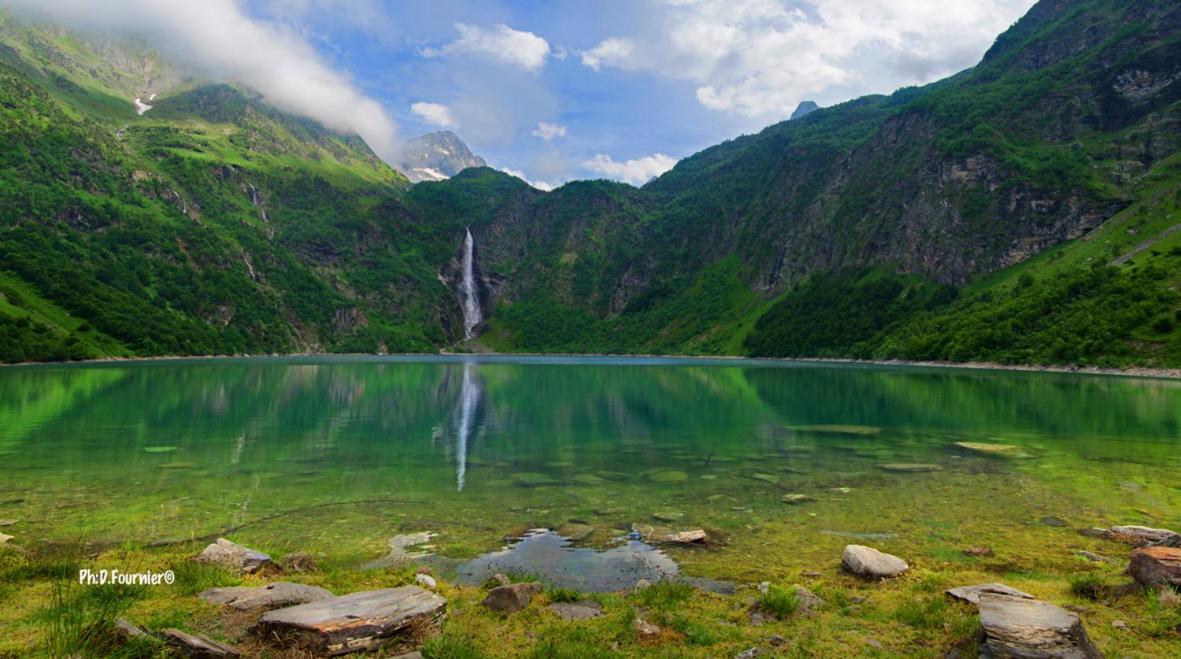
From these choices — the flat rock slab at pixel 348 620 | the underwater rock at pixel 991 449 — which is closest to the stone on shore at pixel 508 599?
the flat rock slab at pixel 348 620

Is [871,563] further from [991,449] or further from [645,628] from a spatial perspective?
[991,449]

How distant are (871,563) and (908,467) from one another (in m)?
17.8

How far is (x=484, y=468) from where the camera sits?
30547 millimetres

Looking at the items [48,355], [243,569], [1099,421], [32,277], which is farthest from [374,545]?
[32,277]

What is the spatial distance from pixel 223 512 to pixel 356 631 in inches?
600

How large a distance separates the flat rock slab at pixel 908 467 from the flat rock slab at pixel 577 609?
21730mm

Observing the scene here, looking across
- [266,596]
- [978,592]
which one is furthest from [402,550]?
[978,592]

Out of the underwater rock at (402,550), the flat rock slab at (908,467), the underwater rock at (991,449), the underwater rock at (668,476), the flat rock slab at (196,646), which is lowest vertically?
the underwater rock at (668,476)

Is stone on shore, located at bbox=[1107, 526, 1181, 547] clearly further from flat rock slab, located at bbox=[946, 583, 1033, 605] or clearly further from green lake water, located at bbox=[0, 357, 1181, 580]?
flat rock slab, located at bbox=[946, 583, 1033, 605]

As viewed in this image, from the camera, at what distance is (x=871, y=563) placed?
49.7 ft

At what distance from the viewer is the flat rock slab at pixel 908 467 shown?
96.6 feet

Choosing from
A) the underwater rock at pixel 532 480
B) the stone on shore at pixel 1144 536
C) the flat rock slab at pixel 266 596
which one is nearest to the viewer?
the flat rock slab at pixel 266 596

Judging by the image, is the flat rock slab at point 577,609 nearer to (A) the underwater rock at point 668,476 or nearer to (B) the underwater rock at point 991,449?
(A) the underwater rock at point 668,476

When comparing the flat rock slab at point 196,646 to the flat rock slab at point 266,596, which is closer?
the flat rock slab at point 196,646
